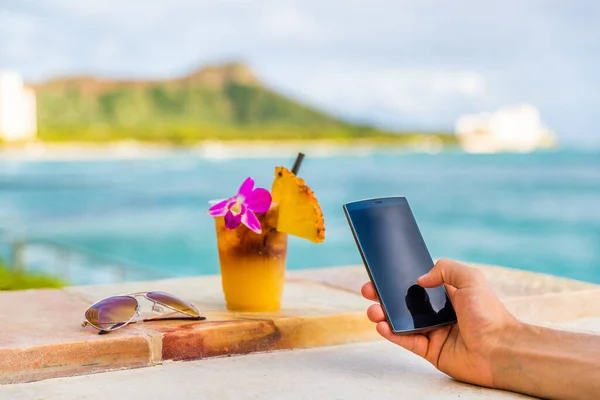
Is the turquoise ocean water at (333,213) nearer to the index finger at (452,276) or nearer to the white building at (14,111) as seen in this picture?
the index finger at (452,276)

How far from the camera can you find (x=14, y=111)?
69438 mm

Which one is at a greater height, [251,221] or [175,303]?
[251,221]

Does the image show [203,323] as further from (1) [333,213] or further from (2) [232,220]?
(1) [333,213]

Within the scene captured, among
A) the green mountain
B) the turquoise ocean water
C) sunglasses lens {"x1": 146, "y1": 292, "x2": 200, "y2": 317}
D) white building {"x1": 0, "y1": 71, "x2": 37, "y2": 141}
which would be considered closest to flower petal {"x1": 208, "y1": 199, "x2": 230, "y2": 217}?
sunglasses lens {"x1": 146, "y1": 292, "x2": 200, "y2": 317}

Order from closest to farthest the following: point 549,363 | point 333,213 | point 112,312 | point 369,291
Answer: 1. point 549,363
2. point 369,291
3. point 112,312
4. point 333,213

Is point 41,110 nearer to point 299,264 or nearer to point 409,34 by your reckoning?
point 409,34

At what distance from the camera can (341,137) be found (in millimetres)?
79312

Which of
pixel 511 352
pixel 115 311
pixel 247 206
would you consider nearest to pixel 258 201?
pixel 247 206

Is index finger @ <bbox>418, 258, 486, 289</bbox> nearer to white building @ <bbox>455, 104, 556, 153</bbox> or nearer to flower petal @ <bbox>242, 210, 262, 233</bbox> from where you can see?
flower petal @ <bbox>242, 210, 262, 233</bbox>

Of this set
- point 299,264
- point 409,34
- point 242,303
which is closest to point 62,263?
point 242,303

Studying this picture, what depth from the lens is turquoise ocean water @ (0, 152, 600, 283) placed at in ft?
68.5

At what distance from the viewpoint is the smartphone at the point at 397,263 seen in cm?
178

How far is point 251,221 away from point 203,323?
0.28 metres

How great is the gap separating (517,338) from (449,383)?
0.72 ft
